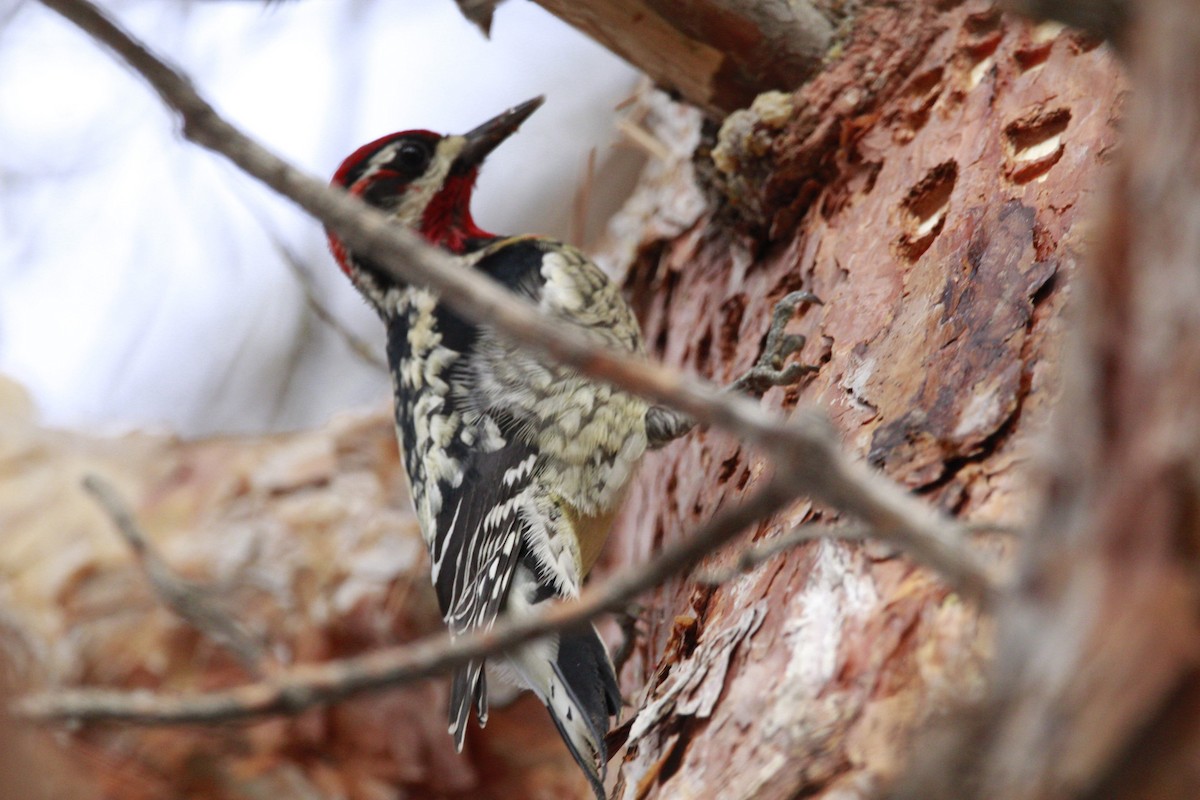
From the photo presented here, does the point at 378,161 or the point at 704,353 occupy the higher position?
the point at 378,161

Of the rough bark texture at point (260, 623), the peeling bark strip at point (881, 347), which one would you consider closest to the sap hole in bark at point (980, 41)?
the peeling bark strip at point (881, 347)

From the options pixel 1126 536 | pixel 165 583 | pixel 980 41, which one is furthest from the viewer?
pixel 980 41

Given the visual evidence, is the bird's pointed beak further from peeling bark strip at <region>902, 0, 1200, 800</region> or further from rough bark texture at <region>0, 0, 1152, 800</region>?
peeling bark strip at <region>902, 0, 1200, 800</region>

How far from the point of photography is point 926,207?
2037 millimetres

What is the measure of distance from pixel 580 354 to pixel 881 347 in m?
1.09

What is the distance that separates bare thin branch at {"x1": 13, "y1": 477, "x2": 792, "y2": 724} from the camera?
31.4 inches

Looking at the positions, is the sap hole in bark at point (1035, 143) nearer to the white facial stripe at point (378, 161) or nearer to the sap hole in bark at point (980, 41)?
the sap hole in bark at point (980, 41)

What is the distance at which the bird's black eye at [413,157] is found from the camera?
2969 millimetres

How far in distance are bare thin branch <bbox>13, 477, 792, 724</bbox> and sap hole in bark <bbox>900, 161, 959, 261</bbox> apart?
4.17ft

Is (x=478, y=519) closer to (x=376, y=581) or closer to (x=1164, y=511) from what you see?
(x=376, y=581)

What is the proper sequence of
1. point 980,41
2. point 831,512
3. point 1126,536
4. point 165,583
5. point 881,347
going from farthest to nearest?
point 980,41
point 881,347
point 831,512
point 165,583
point 1126,536

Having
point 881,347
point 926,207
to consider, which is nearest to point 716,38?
point 926,207

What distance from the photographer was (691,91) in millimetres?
2416

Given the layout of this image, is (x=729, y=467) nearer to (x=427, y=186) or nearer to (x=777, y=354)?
(x=777, y=354)
